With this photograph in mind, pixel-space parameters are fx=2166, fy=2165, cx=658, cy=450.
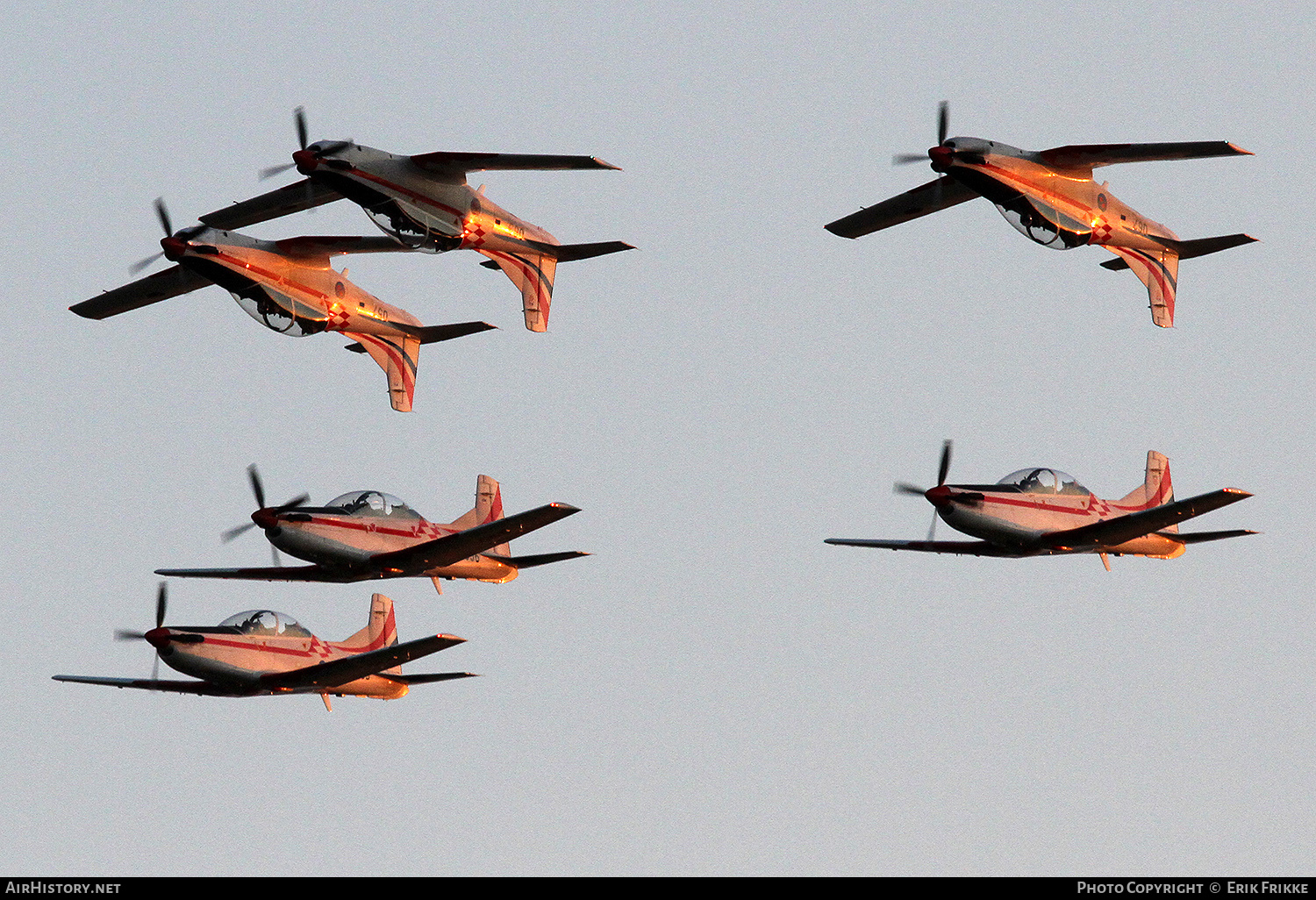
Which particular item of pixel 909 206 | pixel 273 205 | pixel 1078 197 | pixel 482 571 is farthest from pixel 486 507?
pixel 1078 197

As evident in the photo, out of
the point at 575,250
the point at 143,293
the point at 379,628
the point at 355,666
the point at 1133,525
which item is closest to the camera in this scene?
the point at 1133,525

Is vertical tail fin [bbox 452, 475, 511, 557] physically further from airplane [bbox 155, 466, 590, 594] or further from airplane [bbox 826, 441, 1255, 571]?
airplane [bbox 826, 441, 1255, 571]

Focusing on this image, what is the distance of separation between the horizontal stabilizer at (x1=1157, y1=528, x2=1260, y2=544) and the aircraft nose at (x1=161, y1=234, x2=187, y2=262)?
81.2 ft

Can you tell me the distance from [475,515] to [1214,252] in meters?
20.3

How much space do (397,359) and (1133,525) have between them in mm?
19395

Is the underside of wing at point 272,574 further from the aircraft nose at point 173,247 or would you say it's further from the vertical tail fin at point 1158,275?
the vertical tail fin at point 1158,275

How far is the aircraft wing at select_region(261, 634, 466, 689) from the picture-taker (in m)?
49.0

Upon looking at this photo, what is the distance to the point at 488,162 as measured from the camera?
52562mm

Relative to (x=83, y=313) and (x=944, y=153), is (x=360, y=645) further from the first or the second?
(x=944, y=153)

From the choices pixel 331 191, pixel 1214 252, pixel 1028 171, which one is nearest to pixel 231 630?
pixel 331 191

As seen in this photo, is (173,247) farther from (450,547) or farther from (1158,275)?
(1158,275)

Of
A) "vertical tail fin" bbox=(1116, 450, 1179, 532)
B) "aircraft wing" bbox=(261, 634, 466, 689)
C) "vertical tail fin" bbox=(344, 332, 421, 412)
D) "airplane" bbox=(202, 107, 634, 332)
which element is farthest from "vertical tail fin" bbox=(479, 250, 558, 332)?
"vertical tail fin" bbox=(1116, 450, 1179, 532)

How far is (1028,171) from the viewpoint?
5212 centimetres
